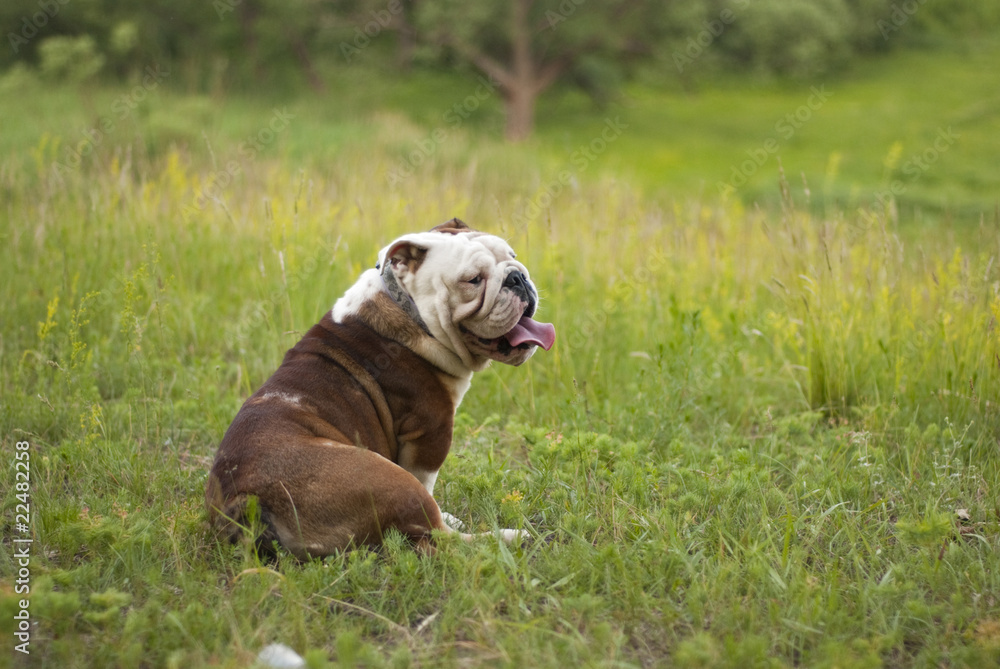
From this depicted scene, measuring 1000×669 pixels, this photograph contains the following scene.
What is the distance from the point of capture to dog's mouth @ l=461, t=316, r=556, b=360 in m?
3.59

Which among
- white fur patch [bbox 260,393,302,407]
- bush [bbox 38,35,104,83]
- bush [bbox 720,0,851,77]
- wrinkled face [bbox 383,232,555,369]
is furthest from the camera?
bush [bbox 720,0,851,77]

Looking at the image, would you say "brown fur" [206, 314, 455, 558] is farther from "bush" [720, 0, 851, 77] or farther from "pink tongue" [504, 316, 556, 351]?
"bush" [720, 0, 851, 77]

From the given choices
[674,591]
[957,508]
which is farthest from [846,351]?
[674,591]

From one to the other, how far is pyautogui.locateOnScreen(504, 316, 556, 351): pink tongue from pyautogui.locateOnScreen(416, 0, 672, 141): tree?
1848cm

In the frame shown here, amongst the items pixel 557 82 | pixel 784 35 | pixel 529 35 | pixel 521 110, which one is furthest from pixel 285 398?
pixel 557 82

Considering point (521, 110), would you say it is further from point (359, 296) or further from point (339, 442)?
point (339, 442)

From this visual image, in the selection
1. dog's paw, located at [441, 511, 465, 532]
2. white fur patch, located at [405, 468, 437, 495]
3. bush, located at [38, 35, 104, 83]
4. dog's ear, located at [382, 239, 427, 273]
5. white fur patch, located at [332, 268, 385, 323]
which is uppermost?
bush, located at [38, 35, 104, 83]

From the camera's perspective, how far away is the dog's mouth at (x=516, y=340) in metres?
3.59

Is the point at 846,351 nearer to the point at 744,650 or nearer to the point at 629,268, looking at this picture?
the point at 629,268

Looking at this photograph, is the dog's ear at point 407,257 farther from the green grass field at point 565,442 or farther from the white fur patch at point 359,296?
the green grass field at point 565,442

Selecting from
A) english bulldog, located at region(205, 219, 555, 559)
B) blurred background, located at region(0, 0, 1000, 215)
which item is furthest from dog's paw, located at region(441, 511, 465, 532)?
blurred background, located at region(0, 0, 1000, 215)

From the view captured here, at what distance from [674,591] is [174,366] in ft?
12.3

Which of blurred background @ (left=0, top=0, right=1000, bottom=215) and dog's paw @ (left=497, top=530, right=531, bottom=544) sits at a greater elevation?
blurred background @ (left=0, top=0, right=1000, bottom=215)

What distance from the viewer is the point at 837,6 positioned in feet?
79.0
